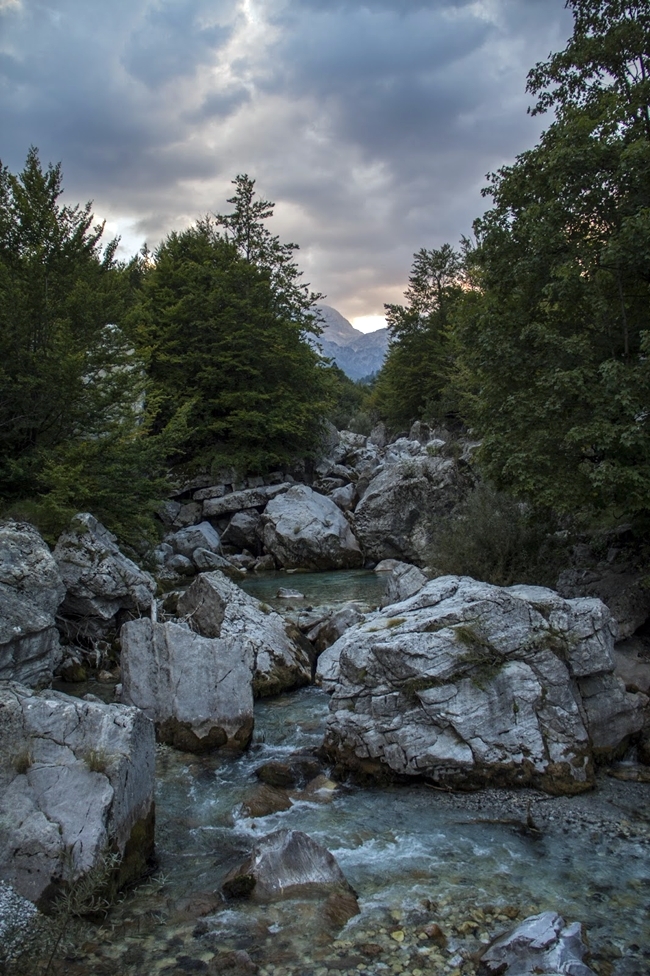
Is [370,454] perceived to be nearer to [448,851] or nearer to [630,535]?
[630,535]

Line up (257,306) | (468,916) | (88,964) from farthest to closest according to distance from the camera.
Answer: (257,306) → (468,916) → (88,964)

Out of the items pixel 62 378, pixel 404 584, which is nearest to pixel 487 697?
pixel 404 584

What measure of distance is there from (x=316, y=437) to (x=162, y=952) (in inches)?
1203

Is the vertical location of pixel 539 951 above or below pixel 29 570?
below

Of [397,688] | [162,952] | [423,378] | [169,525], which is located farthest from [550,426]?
[423,378]

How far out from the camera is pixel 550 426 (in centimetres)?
1139

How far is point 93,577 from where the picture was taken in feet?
43.6

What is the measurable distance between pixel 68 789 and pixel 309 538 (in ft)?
63.1

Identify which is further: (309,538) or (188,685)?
(309,538)

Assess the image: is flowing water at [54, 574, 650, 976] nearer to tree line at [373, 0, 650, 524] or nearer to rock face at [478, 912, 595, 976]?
rock face at [478, 912, 595, 976]

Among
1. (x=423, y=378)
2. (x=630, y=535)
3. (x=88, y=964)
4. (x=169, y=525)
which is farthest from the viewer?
(x=423, y=378)

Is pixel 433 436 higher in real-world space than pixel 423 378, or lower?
lower

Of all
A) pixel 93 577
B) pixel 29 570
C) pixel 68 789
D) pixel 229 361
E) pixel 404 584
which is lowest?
pixel 68 789

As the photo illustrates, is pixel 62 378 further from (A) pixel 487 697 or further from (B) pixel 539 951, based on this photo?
(B) pixel 539 951
